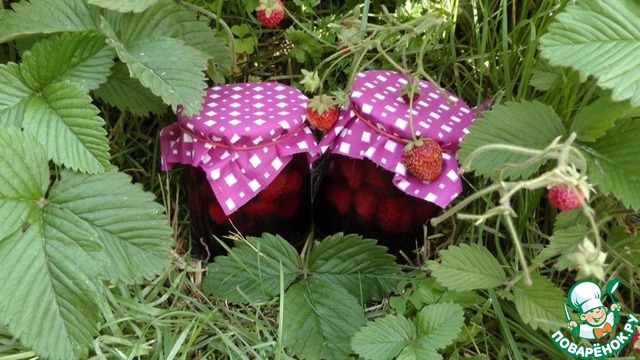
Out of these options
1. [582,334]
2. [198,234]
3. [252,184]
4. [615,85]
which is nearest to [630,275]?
[582,334]

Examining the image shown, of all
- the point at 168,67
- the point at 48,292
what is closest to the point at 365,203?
the point at 168,67

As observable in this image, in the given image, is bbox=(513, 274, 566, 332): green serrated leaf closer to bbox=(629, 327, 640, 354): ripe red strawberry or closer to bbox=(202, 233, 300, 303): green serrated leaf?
bbox=(629, 327, 640, 354): ripe red strawberry

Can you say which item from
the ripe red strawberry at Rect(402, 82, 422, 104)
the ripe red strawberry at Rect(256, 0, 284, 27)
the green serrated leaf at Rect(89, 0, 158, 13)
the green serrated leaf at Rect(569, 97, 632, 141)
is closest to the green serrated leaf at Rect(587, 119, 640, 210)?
the green serrated leaf at Rect(569, 97, 632, 141)

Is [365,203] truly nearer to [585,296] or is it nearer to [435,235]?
[435,235]

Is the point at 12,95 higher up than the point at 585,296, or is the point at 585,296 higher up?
the point at 12,95

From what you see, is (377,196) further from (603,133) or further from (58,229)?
(58,229)

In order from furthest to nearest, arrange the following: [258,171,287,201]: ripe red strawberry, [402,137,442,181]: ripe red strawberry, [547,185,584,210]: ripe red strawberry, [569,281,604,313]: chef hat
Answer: [258,171,287,201]: ripe red strawberry → [402,137,442,181]: ripe red strawberry → [569,281,604,313]: chef hat → [547,185,584,210]: ripe red strawberry

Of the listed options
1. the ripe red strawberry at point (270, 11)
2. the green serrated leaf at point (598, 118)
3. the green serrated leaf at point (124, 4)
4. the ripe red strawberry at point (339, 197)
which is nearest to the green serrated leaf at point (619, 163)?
the green serrated leaf at point (598, 118)
